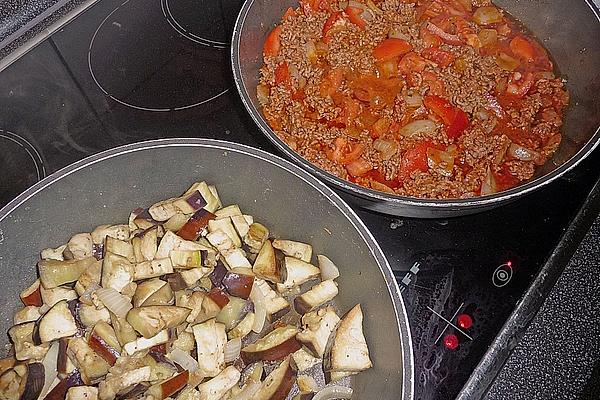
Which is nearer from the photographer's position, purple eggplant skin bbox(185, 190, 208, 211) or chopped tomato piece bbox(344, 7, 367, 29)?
purple eggplant skin bbox(185, 190, 208, 211)

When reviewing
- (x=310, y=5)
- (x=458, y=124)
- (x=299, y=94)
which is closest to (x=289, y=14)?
(x=310, y=5)

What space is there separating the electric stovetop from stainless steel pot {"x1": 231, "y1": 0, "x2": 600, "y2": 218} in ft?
0.38

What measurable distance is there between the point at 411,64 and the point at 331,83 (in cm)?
27

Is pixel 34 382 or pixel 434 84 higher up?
pixel 34 382

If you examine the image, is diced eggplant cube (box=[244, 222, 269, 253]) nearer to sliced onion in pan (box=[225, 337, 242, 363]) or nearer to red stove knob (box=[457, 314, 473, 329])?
sliced onion in pan (box=[225, 337, 242, 363])

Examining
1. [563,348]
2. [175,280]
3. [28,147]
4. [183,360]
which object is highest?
[28,147]

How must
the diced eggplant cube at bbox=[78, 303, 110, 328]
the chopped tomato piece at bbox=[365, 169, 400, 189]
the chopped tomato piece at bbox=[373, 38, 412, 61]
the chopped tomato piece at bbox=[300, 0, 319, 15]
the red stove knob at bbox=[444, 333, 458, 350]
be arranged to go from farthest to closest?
the chopped tomato piece at bbox=[300, 0, 319, 15] < the chopped tomato piece at bbox=[373, 38, 412, 61] < the chopped tomato piece at bbox=[365, 169, 400, 189] < the red stove knob at bbox=[444, 333, 458, 350] < the diced eggplant cube at bbox=[78, 303, 110, 328]

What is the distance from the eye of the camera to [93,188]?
153 centimetres

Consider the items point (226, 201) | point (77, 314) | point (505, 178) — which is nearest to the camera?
point (77, 314)

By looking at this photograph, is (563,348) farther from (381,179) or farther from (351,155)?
(351,155)

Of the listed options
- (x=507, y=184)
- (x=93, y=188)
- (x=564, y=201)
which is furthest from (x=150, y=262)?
(x=564, y=201)

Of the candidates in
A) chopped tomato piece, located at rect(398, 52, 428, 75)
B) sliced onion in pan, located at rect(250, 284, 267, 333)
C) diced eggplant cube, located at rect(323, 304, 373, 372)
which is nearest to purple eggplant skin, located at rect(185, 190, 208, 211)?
sliced onion in pan, located at rect(250, 284, 267, 333)

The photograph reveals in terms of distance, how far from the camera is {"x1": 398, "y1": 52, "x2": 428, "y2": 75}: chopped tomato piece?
1.93m

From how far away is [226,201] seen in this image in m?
1.67
